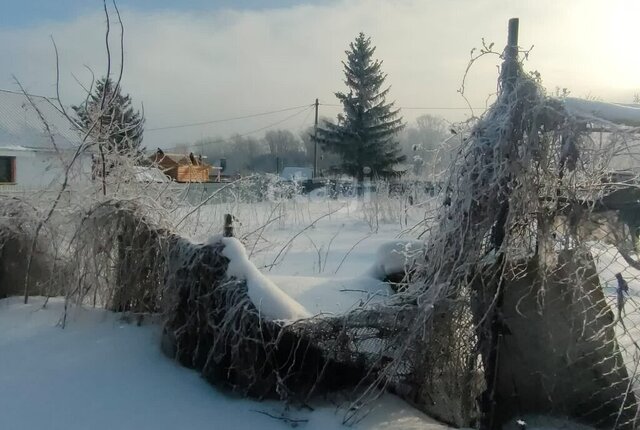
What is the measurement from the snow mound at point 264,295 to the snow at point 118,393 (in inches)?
23.1

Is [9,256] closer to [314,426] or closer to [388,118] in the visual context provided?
[314,426]

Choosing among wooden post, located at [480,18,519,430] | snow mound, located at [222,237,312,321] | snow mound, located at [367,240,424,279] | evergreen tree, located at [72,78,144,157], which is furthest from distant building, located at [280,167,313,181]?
wooden post, located at [480,18,519,430]

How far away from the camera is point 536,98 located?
9.71 feet

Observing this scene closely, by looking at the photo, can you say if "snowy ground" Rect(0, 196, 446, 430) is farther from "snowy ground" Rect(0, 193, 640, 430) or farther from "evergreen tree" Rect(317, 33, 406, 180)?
"evergreen tree" Rect(317, 33, 406, 180)

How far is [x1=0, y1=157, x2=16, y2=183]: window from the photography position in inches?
1014

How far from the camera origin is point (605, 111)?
2820mm

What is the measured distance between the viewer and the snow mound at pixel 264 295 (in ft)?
11.9

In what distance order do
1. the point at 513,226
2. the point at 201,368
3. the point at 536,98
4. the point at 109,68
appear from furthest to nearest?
the point at 109,68
the point at 201,368
the point at 513,226
the point at 536,98

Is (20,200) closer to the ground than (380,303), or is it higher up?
higher up

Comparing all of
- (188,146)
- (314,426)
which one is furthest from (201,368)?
(188,146)

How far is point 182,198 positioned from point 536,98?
13.8 feet

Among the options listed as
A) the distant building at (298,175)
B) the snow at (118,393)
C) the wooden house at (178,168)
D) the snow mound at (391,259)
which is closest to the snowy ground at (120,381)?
the snow at (118,393)

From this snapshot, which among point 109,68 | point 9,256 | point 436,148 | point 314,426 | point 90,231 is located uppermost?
point 109,68

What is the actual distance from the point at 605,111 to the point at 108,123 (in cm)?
498
